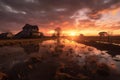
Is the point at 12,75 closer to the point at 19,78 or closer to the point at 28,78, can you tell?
the point at 19,78

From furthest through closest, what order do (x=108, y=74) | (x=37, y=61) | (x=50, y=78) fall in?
(x=37, y=61) < (x=108, y=74) < (x=50, y=78)

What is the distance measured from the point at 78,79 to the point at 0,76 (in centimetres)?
1067

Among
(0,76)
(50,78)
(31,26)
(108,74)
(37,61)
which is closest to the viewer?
(0,76)

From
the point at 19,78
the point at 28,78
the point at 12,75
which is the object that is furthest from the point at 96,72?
the point at 12,75

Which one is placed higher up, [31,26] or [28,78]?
[31,26]

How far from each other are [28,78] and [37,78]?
126 centimetres

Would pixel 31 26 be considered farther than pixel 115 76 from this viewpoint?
Yes

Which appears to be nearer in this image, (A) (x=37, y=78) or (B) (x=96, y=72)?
(A) (x=37, y=78)

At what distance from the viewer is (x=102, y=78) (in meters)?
15.9

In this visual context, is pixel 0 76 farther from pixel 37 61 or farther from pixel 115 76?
pixel 115 76

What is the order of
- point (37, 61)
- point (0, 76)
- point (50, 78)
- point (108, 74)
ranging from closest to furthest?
1. point (0, 76)
2. point (50, 78)
3. point (108, 74)
4. point (37, 61)

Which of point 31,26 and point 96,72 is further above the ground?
point 31,26

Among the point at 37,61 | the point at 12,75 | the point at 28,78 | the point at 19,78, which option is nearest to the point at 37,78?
the point at 28,78

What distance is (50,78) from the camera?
15953mm
